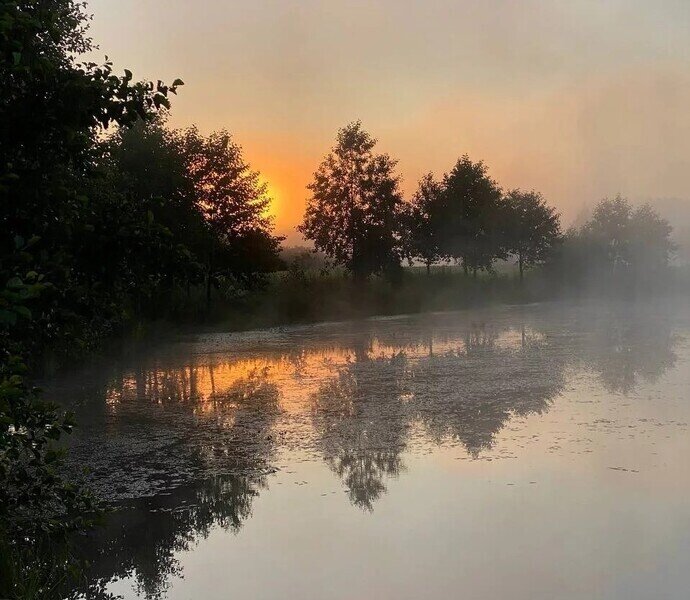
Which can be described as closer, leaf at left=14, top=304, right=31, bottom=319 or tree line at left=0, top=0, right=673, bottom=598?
leaf at left=14, top=304, right=31, bottom=319

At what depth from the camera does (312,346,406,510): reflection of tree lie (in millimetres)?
7724

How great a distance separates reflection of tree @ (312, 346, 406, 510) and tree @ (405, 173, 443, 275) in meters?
34.8

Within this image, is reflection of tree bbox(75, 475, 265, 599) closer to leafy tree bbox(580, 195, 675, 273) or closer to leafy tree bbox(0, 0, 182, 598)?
leafy tree bbox(0, 0, 182, 598)

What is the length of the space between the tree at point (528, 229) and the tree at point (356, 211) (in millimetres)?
10255

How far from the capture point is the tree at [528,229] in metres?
53.5

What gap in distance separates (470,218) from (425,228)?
3.36 m

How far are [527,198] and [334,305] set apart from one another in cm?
2911

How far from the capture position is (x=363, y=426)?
10141 millimetres

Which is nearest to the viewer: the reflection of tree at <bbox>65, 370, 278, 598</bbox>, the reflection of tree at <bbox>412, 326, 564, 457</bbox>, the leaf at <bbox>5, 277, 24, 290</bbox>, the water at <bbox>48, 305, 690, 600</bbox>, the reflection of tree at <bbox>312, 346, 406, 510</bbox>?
the leaf at <bbox>5, 277, 24, 290</bbox>

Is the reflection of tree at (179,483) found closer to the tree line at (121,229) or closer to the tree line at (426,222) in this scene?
the tree line at (121,229)

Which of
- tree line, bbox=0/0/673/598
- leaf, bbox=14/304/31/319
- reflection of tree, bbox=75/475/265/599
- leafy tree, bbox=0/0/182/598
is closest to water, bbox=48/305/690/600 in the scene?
reflection of tree, bbox=75/475/265/599

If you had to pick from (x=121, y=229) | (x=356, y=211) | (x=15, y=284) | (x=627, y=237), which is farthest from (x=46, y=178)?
(x=627, y=237)

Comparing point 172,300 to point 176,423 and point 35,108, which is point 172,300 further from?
point 35,108

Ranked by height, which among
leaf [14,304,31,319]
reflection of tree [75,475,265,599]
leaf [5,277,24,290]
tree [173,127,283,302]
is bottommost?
reflection of tree [75,475,265,599]
